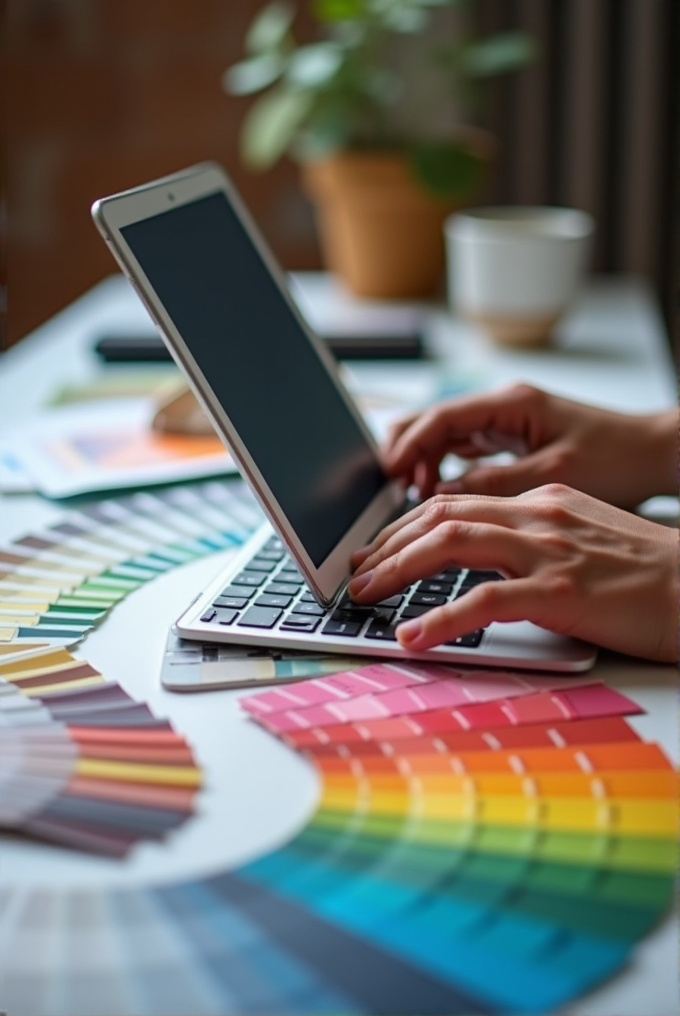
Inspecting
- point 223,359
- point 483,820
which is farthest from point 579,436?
point 483,820

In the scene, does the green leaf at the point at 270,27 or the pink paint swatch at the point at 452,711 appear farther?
the green leaf at the point at 270,27

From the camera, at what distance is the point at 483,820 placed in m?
0.47

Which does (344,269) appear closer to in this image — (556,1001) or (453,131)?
(453,131)

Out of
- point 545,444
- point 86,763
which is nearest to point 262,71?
point 545,444

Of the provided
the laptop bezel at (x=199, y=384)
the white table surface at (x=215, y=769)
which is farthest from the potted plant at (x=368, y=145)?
the laptop bezel at (x=199, y=384)

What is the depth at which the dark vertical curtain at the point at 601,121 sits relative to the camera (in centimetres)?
189

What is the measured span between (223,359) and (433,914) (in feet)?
1.25

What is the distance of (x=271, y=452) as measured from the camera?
27.3 inches

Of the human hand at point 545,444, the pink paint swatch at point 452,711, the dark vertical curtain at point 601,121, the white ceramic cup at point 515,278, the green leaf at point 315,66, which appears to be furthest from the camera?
the dark vertical curtain at point 601,121

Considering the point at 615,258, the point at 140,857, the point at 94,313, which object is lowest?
the point at 615,258

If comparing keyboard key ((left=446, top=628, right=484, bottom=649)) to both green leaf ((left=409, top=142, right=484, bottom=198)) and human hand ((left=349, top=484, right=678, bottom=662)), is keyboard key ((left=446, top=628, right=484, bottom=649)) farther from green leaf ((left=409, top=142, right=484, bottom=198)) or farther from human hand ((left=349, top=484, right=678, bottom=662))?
green leaf ((left=409, top=142, right=484, bottom=198))

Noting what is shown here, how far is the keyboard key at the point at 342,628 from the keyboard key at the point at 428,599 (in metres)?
0.04

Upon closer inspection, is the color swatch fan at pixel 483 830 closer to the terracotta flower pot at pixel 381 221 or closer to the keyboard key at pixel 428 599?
the keyboard key at pixel 428 599

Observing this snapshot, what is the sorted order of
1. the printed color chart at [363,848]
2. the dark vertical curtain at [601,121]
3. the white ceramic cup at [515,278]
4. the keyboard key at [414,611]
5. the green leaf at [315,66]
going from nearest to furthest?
1. the printed color chart at [363,848]
2. the keyboard key at [414,611]
3. the white ceramic cup at [515,278]
4. the green leaf at [315,66]
5. the dark vertical curtain at [601,121]
